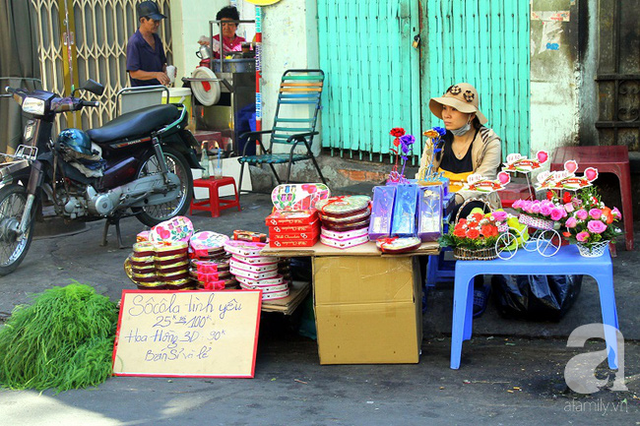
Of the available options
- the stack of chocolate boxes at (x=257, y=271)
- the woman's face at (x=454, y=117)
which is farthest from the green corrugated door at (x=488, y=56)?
the stack of chocolate boxes at (x=257, y=271)

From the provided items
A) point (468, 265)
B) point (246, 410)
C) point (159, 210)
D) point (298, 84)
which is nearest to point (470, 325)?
point (468, 265)

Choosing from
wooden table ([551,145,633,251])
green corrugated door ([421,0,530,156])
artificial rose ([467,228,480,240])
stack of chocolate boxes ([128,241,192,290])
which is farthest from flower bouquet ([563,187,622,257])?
green corrugated door ([421,0,530,156])

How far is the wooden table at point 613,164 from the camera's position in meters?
5.68

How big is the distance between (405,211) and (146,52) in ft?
18.7

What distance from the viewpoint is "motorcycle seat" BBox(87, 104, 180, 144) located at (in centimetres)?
697

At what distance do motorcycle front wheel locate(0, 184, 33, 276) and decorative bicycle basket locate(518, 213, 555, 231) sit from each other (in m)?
3.83

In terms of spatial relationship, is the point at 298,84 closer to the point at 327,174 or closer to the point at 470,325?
the point at 327,174

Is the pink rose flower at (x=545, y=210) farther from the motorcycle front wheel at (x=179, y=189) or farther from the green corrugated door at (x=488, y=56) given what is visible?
the motorcycle front wheel at (x=179, y=189)

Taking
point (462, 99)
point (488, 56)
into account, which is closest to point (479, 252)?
point (462, 99)

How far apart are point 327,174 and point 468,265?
451 centimetres

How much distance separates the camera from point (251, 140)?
9.04 meters

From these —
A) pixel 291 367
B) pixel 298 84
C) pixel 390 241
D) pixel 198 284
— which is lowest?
pixel 291 367

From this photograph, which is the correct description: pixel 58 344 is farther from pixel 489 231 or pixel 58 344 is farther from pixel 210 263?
pixel 489 231

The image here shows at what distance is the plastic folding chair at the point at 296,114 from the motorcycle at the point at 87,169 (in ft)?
3.37
